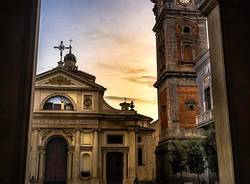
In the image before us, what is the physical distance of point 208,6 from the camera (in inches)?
209

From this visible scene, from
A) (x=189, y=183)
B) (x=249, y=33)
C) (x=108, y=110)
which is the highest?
(x=108, y=110)

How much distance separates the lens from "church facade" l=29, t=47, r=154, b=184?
31.1 meters

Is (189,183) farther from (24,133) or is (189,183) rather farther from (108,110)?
(24,133)

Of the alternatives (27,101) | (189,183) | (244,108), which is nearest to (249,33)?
(244,108)

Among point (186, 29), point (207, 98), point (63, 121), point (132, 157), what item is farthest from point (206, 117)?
point (63, 121)

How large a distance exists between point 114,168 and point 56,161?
19.3 feet

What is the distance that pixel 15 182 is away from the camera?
373 cm

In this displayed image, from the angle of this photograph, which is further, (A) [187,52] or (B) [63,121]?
(A) [187,52]

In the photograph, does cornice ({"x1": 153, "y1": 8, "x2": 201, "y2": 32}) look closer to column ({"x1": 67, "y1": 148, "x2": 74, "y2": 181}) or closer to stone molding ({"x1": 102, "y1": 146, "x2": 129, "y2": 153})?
stone molding ({"x1": 102, "y1": 146, "x2": 129, "y2": 153})

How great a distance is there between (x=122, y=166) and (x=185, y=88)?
10.1 m

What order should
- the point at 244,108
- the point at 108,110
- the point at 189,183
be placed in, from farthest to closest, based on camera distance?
the point at 108,110 → the point at 189,183 → the point at 244,108

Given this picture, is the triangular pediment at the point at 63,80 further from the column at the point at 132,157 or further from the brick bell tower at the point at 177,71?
the brick bell tower at the point at 177,71

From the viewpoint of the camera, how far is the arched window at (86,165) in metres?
31.0

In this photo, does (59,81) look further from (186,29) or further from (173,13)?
(186,29)
